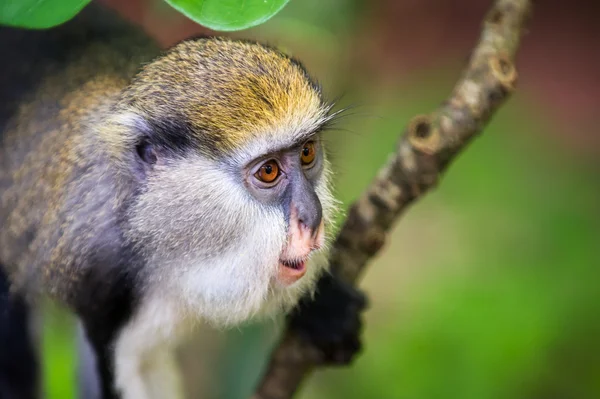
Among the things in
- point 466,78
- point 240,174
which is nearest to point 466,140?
point 466,78

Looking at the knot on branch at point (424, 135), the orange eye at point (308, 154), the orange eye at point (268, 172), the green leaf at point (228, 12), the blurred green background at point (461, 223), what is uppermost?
the green leaf at point (228, 12)

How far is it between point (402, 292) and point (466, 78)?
7.70 ft

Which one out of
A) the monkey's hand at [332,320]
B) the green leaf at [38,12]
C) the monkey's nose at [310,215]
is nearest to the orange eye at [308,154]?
the monkey's nose at [310,215]

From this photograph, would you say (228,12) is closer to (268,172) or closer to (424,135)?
(268,172)

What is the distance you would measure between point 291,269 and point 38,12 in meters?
0.78

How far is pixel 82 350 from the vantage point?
6.36 ft

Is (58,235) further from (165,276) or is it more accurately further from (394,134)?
(394,134)

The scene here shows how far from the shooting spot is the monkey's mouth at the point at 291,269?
5.56ft

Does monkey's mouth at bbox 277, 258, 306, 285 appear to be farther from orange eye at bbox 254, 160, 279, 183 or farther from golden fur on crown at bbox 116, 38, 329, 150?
golden fur on crown at bbox 116, 38, 329, 150

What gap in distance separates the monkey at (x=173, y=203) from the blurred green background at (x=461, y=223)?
46 cm

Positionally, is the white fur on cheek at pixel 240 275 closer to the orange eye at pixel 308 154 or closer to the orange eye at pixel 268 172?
the orange eye at pixel 268 172

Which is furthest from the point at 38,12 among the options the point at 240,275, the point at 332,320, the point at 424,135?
the point at 332,320

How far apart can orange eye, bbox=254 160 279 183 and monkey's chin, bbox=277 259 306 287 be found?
19 centimetres

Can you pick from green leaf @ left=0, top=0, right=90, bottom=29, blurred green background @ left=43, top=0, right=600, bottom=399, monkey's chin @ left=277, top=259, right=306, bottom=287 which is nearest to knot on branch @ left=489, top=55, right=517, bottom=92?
blurred green background @ left=43, top=0, right=600, bottom=399
